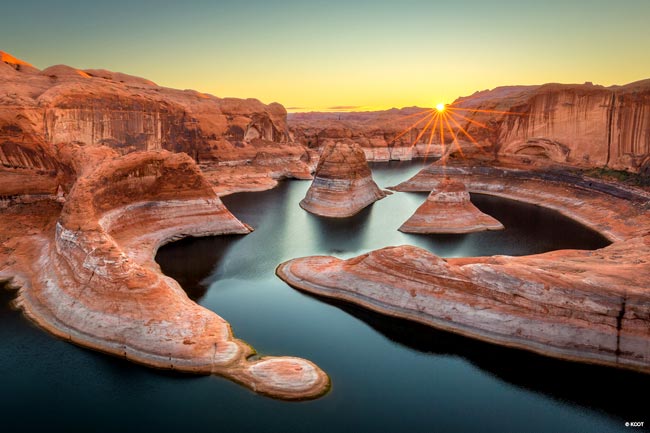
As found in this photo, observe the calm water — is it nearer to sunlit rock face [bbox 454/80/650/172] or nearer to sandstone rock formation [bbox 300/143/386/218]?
sandstone rock formation [bbox 300/143/386/218]

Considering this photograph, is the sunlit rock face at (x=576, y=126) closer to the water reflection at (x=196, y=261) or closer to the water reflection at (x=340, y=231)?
the water reflection at (x=340, y=231)

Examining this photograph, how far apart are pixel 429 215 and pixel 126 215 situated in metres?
21.0

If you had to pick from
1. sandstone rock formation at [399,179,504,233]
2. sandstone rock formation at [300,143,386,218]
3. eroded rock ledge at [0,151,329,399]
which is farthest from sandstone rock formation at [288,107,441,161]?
eroded rock ledge at [0,151,329,399]

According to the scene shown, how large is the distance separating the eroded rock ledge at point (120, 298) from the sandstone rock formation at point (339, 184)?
1563 centimetres

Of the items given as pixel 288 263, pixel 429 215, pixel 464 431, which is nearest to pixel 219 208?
pixel 288 263

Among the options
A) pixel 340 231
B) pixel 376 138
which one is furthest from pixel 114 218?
pixel 376 138

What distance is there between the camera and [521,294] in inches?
620

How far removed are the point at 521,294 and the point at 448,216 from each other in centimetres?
1512

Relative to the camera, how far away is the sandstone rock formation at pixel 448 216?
30250mm

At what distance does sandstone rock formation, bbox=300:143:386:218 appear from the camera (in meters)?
37.0

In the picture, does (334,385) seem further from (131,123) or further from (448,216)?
(131,123)

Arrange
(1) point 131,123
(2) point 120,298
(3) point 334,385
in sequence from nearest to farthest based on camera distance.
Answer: (3) point 334,385, (2) point 120,298, (1) point 131,123

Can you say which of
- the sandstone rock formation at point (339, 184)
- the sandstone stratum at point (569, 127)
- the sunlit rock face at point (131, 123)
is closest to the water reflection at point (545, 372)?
the sandstone rock formation at point (339, 184)

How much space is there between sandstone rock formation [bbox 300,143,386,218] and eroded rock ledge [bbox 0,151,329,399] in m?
15.6
